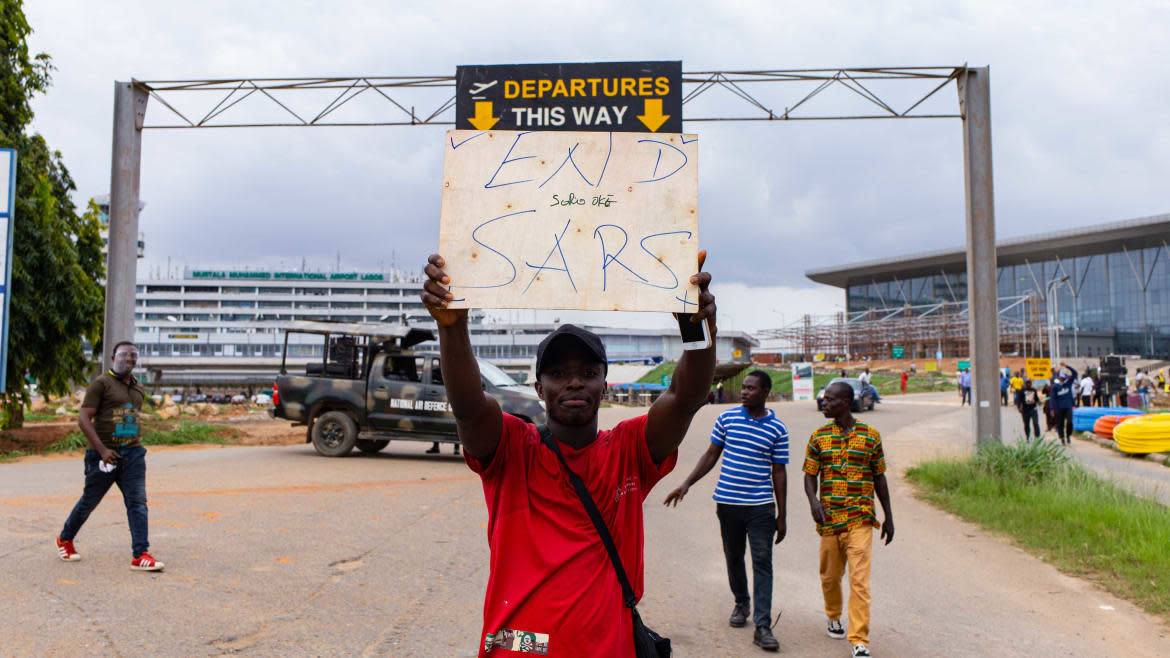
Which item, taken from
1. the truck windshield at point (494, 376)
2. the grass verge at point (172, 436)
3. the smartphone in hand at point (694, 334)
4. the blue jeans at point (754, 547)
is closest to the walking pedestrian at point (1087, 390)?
the truck windshield at point (494, 376)

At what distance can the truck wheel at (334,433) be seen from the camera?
590 inches

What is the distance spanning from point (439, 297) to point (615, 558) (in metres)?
0.89

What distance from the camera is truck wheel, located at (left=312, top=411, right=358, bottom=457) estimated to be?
49.2ft

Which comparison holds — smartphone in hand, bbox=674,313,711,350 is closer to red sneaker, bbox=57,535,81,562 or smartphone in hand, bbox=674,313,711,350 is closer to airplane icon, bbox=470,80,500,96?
airplane icon, bbox=470,80,500,96

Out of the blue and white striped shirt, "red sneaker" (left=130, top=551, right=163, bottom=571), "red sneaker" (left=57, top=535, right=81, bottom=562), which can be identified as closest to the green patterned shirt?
the blue and white striped shirt

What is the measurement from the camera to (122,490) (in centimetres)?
666

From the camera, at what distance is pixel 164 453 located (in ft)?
53.9

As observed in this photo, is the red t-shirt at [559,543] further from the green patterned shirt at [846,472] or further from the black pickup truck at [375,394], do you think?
the black pickup truck at [375,394]

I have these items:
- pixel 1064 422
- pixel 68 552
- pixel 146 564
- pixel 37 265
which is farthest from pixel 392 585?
pixel 1064 422

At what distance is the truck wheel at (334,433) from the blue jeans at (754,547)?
35.1 ft

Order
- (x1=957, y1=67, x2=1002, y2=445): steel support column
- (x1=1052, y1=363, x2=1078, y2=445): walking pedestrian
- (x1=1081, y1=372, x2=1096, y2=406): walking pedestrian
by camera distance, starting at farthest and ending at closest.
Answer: (x1=1081, y1=372, x2=1096, y2=406): walking pedestrian → (x1=1052, y1=363, x2=1078, y2=445): walking pedestrian → (x1=957, y1=67, x2=1002, y2=445): steel support column

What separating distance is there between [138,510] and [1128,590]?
26.0 feet

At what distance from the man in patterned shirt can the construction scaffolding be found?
68.9 m

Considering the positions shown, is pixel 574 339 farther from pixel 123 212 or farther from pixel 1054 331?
pixel 1054 331
